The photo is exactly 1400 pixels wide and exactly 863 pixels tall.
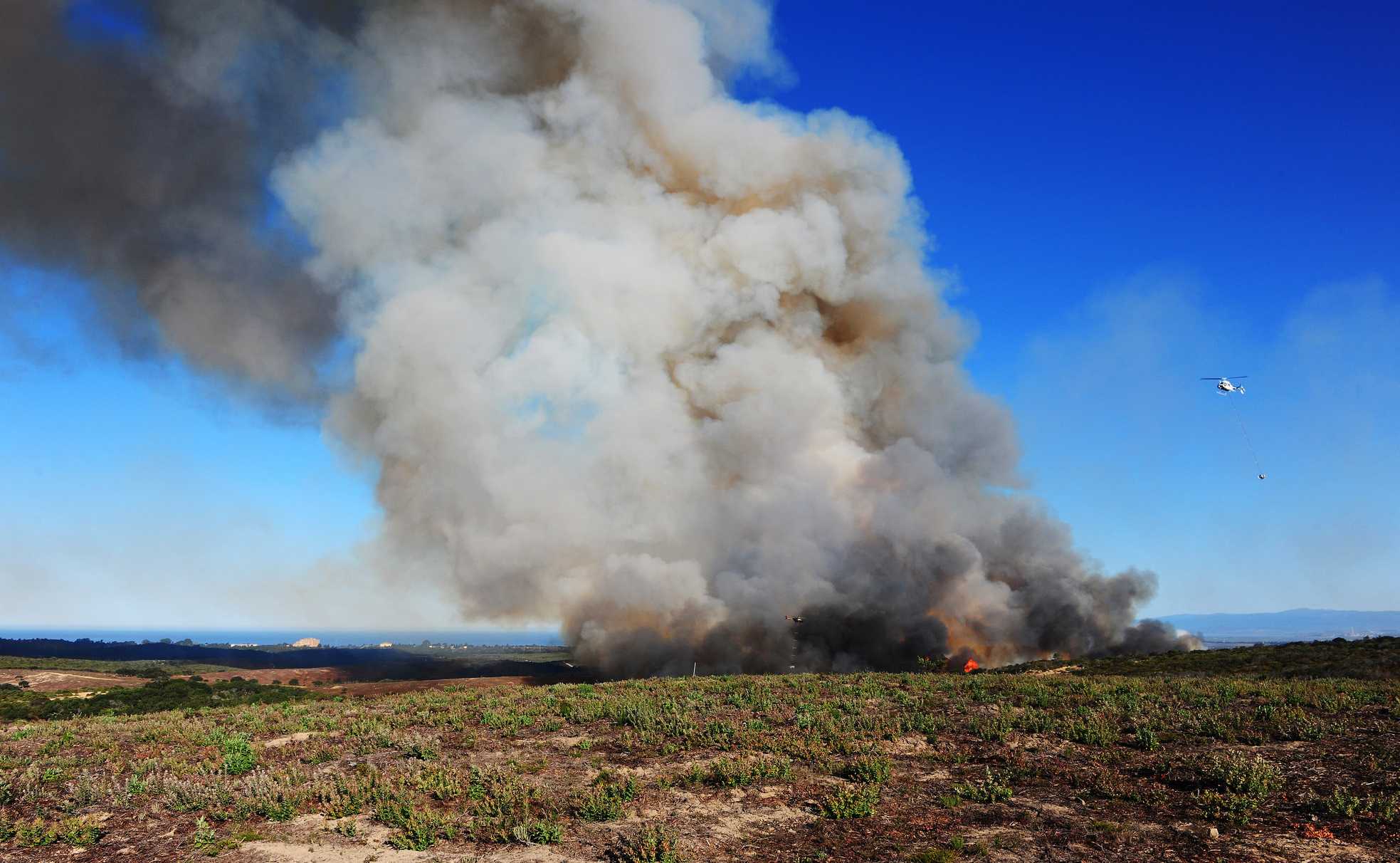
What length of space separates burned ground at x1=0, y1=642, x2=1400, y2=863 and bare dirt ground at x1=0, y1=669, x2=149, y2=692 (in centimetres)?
4401

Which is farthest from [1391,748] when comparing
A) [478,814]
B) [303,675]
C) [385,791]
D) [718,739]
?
[303,675]

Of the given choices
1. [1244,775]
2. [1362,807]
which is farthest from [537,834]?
[1362,807]

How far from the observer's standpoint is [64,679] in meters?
63.0

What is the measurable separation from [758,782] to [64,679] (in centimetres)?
7363

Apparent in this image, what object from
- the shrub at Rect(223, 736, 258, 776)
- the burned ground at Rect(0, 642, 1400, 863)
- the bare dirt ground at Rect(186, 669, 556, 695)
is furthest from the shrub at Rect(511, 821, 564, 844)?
the bare dirt ground at Rect(186, 669, 556, 695)

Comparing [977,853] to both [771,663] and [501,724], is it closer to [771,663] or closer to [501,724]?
[501,724]

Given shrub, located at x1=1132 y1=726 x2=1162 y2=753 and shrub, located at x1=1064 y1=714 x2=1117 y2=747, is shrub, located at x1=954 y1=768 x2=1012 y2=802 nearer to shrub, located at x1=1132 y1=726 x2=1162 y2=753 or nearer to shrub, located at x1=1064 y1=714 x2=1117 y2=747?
shrub, located at x1=1064 y1=714 x2=1117 y2=747

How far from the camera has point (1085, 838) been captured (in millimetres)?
11852

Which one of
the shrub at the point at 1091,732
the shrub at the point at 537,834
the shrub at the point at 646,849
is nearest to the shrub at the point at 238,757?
the shrub at the point at 537,834

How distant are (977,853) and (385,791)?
1151cm

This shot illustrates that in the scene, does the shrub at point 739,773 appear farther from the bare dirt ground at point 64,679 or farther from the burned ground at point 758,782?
the bare dirt ground at point 64,679

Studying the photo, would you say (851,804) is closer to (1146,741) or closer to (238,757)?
(1146,741)

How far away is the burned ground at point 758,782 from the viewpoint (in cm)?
1220

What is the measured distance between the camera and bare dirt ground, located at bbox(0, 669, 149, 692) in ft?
191
